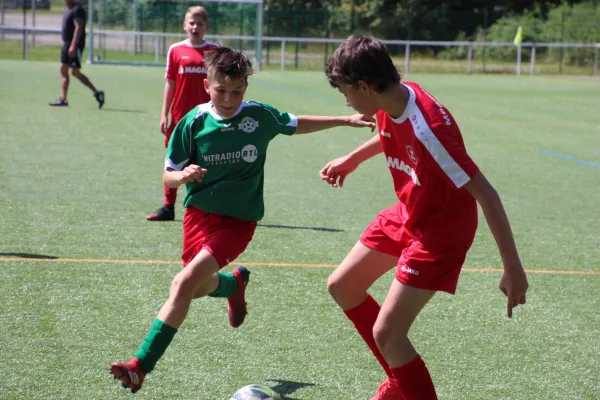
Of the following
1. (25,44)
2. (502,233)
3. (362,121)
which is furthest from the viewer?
(25,44)

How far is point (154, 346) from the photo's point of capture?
3795 millimetres

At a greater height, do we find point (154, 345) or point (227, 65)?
point (227, 65)

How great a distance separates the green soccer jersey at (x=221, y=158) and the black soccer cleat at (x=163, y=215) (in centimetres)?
332

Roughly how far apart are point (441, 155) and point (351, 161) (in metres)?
0.93

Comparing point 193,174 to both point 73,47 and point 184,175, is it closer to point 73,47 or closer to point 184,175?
point 184,175

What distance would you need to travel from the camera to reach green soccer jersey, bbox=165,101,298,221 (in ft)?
13.8

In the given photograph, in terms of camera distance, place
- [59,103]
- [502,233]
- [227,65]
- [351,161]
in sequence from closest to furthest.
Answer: [502,233] < [351,161] < [227,65] < [59,103]

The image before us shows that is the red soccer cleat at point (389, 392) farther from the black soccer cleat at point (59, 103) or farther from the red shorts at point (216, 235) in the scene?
the black soccer cleat at point (59, 103)

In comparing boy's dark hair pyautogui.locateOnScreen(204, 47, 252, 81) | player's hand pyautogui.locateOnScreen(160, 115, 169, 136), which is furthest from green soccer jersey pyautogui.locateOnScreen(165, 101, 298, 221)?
player's hand pyautogui.locateOnScreen(160, 115, 169, 136)

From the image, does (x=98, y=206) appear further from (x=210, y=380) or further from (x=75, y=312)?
(x=210, y=380)

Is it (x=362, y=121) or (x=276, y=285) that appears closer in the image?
(x=362, y=121)

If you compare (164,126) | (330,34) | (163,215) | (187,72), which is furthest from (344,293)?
(330,34)

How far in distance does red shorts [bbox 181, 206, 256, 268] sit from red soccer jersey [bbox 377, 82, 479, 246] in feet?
3.02

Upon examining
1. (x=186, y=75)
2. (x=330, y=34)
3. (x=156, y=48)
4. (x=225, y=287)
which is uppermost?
(x=330, y=34)
